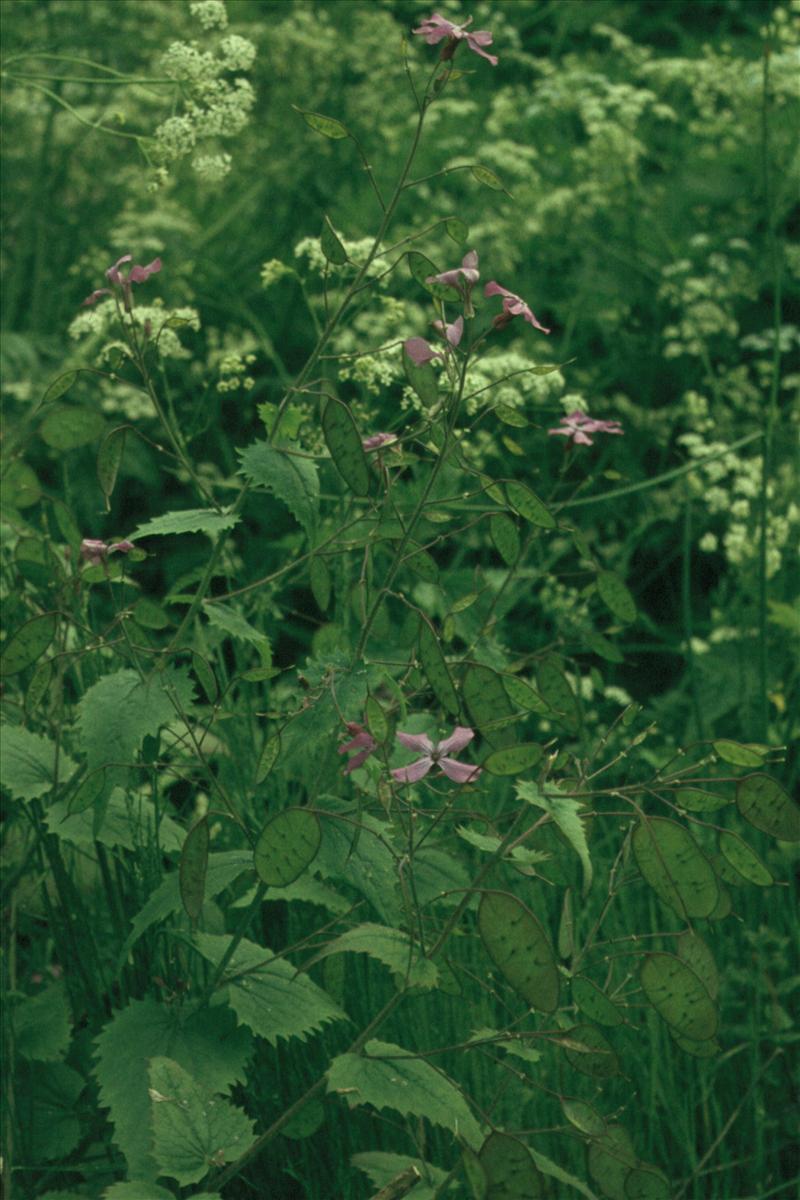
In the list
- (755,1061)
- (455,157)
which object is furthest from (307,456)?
(455,157)

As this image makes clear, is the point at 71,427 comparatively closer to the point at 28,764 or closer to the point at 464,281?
the point at 28,764

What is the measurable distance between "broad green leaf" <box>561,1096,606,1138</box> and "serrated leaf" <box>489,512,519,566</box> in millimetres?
505

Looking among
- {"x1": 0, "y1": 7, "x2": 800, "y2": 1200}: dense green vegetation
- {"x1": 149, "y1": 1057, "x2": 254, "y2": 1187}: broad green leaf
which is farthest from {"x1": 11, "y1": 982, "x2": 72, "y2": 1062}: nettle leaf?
{"x1": 149, "y1": 1057, "x2": 254, "y2": 1187}: broad green leaf

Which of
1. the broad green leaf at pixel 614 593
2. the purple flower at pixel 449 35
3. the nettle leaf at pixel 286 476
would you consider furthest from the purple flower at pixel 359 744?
the purple flower at pixel 449 35

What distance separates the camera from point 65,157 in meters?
3.58

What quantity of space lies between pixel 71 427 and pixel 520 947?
2.59ft

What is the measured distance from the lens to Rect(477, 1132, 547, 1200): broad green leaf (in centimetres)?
111

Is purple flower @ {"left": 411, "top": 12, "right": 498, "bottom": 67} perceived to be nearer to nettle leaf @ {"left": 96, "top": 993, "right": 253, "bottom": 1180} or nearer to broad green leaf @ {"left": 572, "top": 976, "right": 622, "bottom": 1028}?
broad green leaf @ {"left": 572, "top": 976, "right": 622, "bottom": 1028}

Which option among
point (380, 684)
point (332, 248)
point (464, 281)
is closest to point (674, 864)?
point (464, 281)

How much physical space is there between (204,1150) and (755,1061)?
2.75ft

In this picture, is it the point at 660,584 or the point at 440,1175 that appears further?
the point at 660,584

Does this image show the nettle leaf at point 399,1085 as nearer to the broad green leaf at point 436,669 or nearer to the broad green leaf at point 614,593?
the broad green leaf at point 436,669

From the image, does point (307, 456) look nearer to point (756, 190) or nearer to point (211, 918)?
point (211, 918)

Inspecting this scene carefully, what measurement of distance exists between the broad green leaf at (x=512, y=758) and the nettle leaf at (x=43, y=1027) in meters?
0.81
